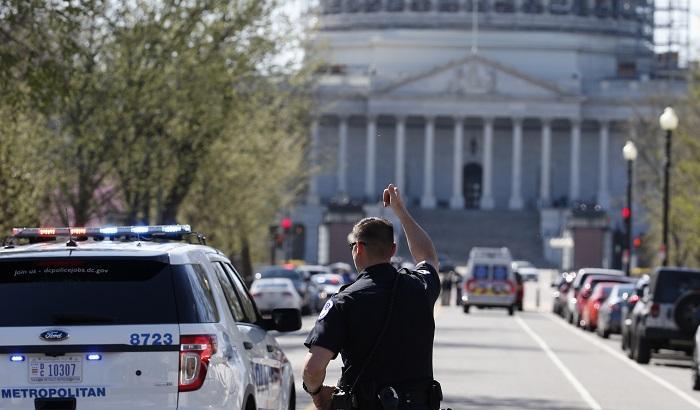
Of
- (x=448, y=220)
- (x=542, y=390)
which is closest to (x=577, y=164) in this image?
(x=448, y=220)

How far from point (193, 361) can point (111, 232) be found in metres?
1.61

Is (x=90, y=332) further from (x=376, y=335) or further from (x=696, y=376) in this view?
(x=696, y=376)

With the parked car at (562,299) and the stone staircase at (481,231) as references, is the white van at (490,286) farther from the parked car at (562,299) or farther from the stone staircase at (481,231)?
the stone staircase at (481,231)

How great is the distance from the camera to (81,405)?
11.2 m

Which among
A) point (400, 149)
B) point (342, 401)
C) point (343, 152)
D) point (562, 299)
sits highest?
point (400, 149)

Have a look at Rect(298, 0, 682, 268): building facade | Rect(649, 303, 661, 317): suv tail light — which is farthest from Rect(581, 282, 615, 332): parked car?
Rect(298, 0, 682, 268): building facade

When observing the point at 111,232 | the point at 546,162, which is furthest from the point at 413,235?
the point at 546,162

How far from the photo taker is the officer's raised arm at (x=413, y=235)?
10.8 meters

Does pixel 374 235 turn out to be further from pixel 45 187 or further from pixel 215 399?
pixel 45 187

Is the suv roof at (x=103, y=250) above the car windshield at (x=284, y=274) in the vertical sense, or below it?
above

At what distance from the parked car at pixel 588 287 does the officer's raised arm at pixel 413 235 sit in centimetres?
4021

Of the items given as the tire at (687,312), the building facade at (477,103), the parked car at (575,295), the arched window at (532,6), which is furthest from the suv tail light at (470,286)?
the arched window at (532,6)

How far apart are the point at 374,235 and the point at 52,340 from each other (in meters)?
2.04

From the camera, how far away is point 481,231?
138000 mm
